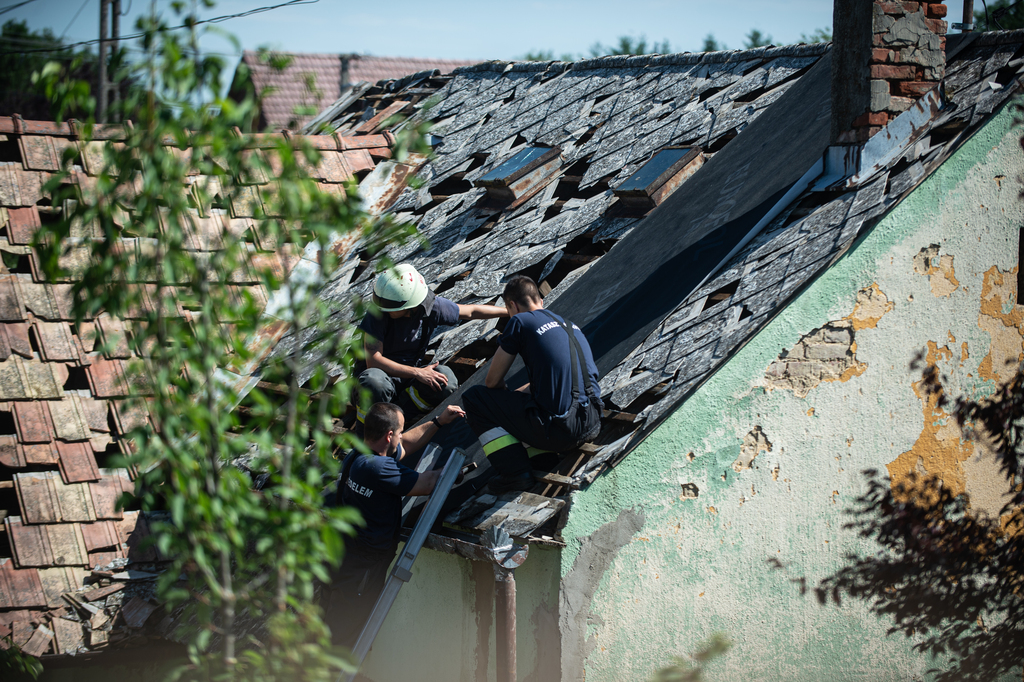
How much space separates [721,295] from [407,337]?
2268 mm

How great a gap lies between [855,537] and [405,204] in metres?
5.99

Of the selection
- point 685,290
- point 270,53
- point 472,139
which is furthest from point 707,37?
point 270,53

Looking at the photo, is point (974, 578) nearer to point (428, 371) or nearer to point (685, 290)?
point (685, 290)

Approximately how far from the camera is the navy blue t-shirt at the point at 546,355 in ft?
16.0

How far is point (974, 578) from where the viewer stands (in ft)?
19.3

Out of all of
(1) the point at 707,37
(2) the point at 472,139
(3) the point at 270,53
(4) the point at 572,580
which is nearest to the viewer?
(3) the point at 270,53

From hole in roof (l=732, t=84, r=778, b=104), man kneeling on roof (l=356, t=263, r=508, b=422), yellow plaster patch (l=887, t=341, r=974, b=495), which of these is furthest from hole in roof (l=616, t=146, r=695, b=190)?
yellow plaster patch (l=887, t=341, r=974, b=495)

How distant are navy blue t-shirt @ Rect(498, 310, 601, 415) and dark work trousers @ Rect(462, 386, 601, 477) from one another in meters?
0.08

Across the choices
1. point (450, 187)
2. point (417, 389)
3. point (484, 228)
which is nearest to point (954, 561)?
point (417, 389)

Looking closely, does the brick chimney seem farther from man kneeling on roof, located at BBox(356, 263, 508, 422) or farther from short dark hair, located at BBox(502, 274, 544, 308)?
man kneeling on roof, located at BBox(356, 263, 508, 422)

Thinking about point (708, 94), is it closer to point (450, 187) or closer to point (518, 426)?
point (450, 187)

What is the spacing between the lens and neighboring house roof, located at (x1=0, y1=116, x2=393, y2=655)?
6457 mm

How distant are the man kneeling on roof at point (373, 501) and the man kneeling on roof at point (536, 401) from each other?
0.25 m

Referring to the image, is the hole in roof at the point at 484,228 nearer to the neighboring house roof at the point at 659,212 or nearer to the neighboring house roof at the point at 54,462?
the neighboring house roof at the point at 659,212
